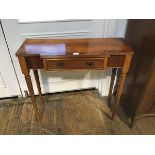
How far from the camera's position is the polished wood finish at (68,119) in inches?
56.6

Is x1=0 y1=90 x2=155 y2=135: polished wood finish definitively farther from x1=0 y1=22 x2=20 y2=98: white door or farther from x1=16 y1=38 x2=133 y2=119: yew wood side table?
x1=16 y1=38 x2=133 y2=119: yew wood side table

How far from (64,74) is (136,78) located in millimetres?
743

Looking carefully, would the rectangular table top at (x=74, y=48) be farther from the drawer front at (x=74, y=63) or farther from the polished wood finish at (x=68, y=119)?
the polished wood finish at (x=68, y=119)

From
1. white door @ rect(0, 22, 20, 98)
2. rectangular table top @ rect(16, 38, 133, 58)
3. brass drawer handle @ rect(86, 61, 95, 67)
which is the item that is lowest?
white door @ rect(0, 22, 20, 98)

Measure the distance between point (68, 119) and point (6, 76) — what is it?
0.77m

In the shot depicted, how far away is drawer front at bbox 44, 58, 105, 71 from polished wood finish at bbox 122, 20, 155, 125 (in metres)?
0.33

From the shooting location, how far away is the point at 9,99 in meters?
1.78

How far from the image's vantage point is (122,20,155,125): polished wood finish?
1.10 metres

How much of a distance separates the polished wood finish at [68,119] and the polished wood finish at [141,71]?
16 cm

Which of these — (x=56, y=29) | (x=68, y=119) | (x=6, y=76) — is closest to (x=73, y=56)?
(x=56, y=29)

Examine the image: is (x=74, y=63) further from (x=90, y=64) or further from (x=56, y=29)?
(x=56, y=29)

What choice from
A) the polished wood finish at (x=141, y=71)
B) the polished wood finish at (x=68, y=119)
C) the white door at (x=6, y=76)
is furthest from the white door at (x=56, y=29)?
the polished wood finish at (x=68, y=119)

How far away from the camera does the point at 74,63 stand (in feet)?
3.59

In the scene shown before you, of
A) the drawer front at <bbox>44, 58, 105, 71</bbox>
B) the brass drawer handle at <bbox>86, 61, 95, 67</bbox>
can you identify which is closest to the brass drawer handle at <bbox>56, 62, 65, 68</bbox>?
the drawer front at <bbox>44, 58, 105, 71</bbox>
